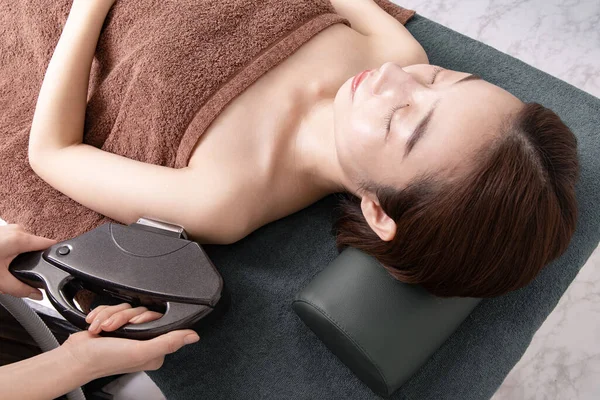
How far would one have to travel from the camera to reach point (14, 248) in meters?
0.96

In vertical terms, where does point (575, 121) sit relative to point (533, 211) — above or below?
below

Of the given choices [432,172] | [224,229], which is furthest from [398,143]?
[224,229]

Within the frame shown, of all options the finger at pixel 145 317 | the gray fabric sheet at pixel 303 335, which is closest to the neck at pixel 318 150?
the gray fabric sheet at pixel 303 335

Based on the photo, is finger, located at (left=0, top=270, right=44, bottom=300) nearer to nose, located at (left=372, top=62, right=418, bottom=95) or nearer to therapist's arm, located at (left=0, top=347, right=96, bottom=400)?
therapist's arm, located at (left=0, top=347, right=96, bottom=400)

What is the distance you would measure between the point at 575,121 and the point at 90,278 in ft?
3.49

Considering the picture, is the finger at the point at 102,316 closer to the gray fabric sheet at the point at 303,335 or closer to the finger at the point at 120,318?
the finger at the point at 120,318

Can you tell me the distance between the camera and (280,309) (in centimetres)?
106

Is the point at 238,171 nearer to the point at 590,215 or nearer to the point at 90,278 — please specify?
the point at 90,278

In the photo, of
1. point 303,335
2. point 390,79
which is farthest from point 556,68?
point 303,335

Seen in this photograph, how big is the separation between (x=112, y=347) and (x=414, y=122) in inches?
24.1

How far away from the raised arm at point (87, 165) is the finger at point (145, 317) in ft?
0.57

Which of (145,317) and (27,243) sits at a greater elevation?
(27,243)

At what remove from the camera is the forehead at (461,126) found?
0.85m

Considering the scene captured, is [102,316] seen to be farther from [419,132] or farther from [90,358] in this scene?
[419,132]
